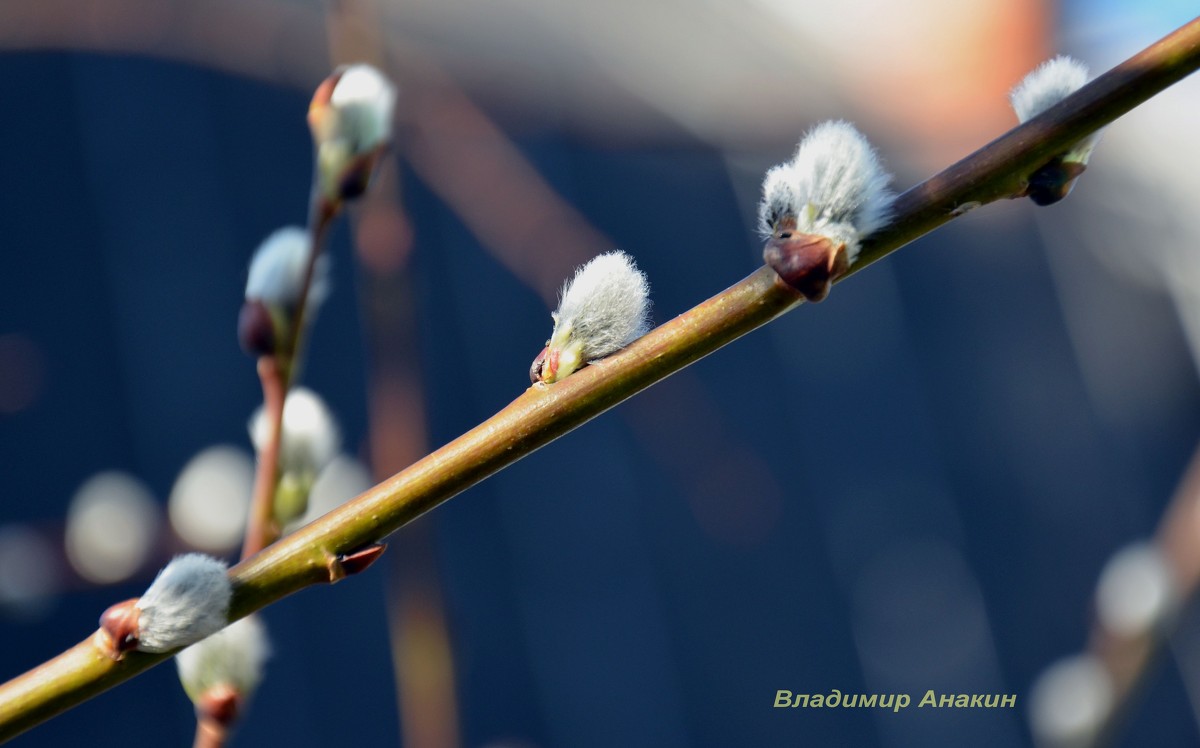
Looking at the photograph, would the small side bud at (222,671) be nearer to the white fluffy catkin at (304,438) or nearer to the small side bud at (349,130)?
the white fluffy catkin at (304,438)

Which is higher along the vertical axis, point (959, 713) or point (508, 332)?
point (508, 332)

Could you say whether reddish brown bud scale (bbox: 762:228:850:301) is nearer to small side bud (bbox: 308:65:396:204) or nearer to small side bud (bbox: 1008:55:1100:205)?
small side bud (bbox: 1008:55:1100:205)

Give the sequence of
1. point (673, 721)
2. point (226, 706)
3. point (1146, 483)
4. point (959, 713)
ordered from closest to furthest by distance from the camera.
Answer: point (226, 706)
point (673, 721)
point (959, 713)
point (1146, 483)

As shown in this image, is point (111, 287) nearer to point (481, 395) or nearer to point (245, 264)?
point (245, 264)

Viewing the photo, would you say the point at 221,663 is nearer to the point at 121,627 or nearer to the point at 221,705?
the point at 221,705

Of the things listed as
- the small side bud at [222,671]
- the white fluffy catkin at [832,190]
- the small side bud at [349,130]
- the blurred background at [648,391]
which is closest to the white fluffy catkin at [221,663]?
the small side bud at [222,671]

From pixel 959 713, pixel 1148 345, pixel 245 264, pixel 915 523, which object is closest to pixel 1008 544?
pixel 915 523

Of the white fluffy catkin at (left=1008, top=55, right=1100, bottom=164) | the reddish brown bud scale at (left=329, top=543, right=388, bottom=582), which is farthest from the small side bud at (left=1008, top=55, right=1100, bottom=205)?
the reddish brown bud scale at (left=329, top=543, right=388, bottom=582)
